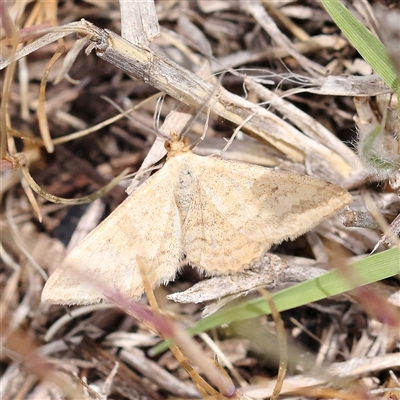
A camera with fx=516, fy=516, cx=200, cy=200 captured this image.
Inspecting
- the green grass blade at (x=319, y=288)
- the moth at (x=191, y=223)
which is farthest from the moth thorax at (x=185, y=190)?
the green grass blade at (x=319, y=288)

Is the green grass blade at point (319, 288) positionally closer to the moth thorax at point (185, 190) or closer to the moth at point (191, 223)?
the moth at point (191, 223)

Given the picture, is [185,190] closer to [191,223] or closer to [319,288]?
[191,223]

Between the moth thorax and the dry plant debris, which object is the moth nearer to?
the moth thorax

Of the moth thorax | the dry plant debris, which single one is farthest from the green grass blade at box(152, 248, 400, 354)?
the moth thorax

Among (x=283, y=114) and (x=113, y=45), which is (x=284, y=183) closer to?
(x=283, y=114)

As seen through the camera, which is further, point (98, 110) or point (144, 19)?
point (98, 110)

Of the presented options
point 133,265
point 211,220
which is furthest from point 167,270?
point 211,220
